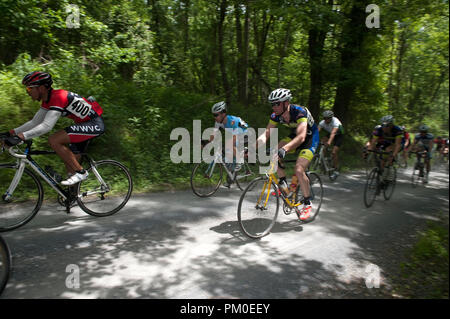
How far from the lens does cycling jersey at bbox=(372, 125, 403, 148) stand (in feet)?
26.2

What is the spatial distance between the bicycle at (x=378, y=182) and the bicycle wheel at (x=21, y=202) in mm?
6916

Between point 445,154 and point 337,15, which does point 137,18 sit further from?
point 445,154

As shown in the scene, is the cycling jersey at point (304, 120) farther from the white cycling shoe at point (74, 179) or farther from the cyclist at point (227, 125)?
the white cycling shoe at point (74, 179)

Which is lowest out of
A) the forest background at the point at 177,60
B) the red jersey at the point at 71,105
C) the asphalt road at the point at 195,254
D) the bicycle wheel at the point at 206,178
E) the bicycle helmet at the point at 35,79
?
the asphalt road at the point at 195,254

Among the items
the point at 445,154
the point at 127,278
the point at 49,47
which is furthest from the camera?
the point at 445,154

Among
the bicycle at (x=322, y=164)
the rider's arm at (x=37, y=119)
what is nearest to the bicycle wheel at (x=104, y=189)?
the rider's arm at (x=37, y=119)

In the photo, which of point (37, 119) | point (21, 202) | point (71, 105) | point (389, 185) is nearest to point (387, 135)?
point (389, 185)

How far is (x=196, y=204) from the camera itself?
253 inches

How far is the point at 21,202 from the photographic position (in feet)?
15.5

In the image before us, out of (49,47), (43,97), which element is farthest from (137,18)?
(43,97)

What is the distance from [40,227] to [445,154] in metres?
21.9

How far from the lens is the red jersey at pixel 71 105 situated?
14.5 feet

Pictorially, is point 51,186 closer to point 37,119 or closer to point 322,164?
point 37,119

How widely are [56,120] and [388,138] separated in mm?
8060
